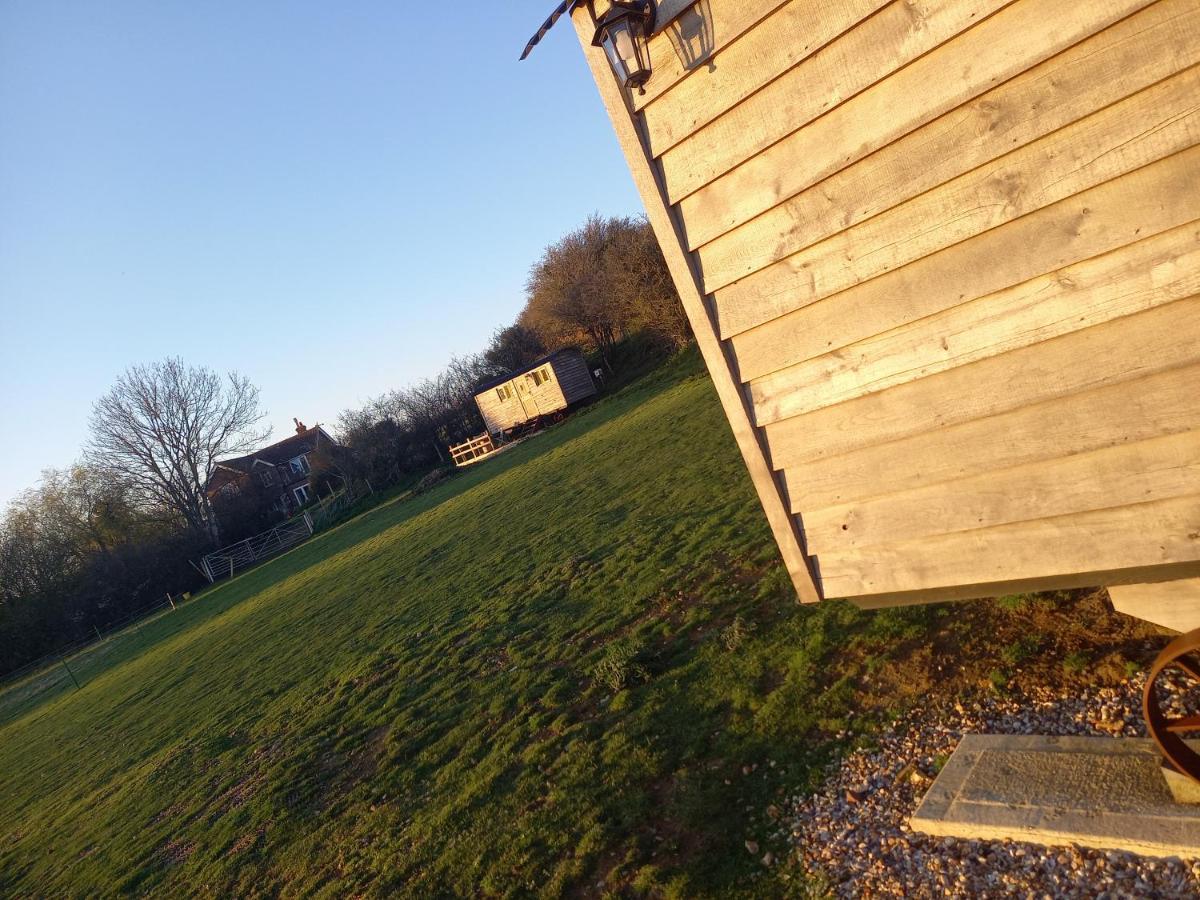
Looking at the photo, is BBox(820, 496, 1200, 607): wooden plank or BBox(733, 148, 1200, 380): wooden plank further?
BBox(820, 496, 1200, 607): wooden plank

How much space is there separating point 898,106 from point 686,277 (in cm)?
115

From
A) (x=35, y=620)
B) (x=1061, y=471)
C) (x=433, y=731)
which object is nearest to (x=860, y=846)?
(x=1061, y=471)

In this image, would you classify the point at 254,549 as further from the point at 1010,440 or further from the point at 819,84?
the point at 1010,440

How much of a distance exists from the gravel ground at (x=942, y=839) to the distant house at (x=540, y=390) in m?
32.1

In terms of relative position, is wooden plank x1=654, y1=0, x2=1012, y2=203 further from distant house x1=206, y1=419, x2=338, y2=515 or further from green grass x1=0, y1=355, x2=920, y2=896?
distant house x1=206, y1=419, x2=338, y2=515

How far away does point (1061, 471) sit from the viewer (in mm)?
2801

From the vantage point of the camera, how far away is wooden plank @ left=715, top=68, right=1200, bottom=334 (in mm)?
2291

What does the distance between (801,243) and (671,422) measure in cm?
1578

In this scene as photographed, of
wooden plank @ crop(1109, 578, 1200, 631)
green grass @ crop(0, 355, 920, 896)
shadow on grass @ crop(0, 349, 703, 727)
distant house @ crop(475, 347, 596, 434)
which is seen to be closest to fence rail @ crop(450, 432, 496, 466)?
distant house @ crop(475, 347, 596, 434)

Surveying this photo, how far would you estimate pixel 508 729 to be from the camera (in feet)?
19.7

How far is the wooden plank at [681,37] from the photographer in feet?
9.98

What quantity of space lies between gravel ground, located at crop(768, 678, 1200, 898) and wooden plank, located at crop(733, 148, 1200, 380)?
6.61 ft

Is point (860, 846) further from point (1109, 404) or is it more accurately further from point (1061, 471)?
point (1109, 404)

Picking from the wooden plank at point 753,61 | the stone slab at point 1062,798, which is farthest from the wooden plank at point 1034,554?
the wooden plank at point 753,61
